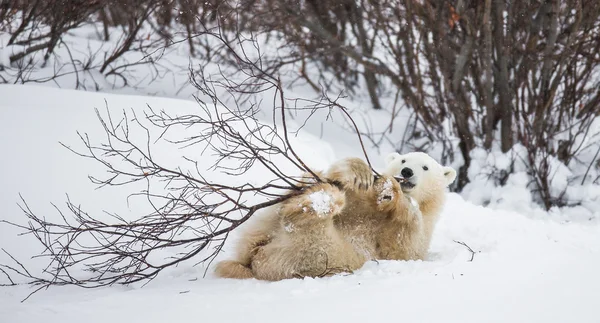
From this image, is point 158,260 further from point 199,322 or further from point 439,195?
point 439,195

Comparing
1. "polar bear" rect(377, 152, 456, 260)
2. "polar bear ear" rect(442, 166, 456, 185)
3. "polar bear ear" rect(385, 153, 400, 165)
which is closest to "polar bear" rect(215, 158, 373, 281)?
"polar bear" rect(377, 152, 456, 260)

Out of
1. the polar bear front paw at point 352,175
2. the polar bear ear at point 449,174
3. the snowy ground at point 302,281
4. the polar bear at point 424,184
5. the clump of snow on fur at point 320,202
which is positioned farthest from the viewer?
the polar bear ear at point 449,174

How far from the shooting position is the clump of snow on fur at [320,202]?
289 cm

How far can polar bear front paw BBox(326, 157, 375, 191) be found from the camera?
3158 mm

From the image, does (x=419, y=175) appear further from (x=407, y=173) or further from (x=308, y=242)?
(x=308, y=242)

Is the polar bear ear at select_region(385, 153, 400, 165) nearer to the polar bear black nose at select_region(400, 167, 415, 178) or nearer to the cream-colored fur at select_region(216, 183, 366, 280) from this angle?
the polar bear black nose at select_region(400, 167, 415, 178)

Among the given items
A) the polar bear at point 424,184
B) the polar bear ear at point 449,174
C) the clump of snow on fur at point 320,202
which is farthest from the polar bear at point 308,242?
the polar bear ear at point 449,174

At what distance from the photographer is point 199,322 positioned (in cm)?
222

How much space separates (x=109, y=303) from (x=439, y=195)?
2.12m

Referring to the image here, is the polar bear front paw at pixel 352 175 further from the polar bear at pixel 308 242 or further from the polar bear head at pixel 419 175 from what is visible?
the polar bear head at pixel 419 175

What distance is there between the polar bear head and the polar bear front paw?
0.50 m

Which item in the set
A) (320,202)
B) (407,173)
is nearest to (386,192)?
(320,202)

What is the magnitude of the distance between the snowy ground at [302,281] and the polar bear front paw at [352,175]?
1.36 ft

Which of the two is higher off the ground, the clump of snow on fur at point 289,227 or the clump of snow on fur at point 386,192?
the clump of snow on fur at point 386,192
